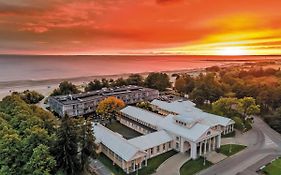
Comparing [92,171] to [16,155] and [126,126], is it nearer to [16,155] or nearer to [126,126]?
[16,155]

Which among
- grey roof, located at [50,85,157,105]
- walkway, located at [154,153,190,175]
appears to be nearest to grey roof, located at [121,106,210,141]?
walkway, located at [154,153,190,175]

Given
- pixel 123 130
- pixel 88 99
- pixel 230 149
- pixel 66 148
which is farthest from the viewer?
pixel 88 99

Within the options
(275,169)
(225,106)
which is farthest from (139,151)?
(225,106)

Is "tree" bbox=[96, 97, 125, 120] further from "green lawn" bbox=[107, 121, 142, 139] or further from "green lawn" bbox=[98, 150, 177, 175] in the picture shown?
"green lawn" bbox=[98, 150, 177, 175]

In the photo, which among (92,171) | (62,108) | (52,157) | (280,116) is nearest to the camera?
(52,157)

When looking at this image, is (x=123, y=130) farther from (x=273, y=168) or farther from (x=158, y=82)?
(x=158, y=82)

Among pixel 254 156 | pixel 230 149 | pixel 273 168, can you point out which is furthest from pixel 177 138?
pixel 273 168
